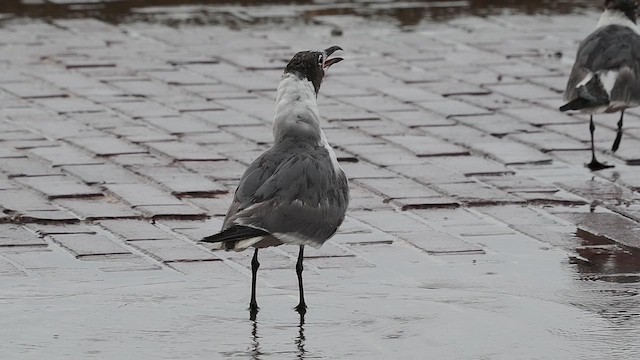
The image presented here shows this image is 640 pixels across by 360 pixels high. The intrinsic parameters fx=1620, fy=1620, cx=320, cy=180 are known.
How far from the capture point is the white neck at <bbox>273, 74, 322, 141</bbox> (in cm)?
859

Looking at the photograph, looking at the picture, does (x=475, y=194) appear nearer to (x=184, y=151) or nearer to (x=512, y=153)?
(x=512, y=153)

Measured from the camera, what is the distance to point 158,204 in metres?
10.5

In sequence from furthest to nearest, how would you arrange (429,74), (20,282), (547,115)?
1. (429,74)
2. (547,115)
3. (20,282)

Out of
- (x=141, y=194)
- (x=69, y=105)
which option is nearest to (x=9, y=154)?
(x=141, y=194)

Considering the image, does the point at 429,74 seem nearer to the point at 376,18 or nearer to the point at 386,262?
the point at 376,18

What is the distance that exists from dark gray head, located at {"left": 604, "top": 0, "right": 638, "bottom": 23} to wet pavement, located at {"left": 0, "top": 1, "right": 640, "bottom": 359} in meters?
0.96

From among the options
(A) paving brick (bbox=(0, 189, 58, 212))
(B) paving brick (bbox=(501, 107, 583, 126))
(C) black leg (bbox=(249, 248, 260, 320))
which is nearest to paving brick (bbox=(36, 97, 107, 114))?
(A) paving brick (bbox=(0, 189, 58, 212))

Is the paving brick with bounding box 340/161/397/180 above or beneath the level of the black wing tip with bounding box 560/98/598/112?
beneath

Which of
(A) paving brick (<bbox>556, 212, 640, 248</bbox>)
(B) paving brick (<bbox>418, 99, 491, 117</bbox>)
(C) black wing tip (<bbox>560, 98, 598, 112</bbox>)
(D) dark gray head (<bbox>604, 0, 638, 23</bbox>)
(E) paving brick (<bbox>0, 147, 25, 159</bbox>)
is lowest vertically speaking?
(E) paving brick (<bbox>0, 147, 25, 159</bbox>)

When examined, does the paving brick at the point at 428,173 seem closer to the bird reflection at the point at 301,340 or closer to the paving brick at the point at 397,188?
the paving brick at the point at 397,188

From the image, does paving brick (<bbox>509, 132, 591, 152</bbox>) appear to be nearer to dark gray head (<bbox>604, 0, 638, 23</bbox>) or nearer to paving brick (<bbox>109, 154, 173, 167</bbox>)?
dark gray head (<bbox>604, 0, 638, 23</bbox>)

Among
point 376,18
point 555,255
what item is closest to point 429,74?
point 376,18

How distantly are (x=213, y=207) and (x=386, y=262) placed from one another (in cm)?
158

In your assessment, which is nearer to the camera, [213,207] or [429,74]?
[213,207]
